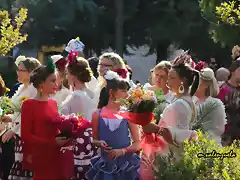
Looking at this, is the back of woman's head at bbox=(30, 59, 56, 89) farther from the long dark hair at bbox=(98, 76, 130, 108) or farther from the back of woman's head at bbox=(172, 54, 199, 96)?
the back of woman's head at bbox=(172, 54, 199, 96)

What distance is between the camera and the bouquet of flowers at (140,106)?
16.8 ft

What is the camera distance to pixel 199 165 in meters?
4.27

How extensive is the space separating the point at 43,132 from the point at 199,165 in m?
2.02

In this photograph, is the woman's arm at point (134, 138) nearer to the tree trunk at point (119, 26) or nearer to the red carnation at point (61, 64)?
the red carnation at point (61, 64)

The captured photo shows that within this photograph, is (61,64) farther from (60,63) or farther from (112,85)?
(112,85)

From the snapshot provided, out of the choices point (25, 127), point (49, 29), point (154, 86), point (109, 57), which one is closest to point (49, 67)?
point (25, 127)

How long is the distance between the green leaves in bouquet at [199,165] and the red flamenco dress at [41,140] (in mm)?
1653

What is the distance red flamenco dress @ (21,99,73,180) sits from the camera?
5805 mm

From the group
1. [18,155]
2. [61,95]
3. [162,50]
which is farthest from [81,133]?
[162,50]

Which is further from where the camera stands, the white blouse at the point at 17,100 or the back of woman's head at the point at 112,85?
the white blouse at the point at 17,100

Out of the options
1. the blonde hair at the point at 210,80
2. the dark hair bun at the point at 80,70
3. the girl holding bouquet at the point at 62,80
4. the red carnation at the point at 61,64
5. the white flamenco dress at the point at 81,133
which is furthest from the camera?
the red carnation at the point at 61,64

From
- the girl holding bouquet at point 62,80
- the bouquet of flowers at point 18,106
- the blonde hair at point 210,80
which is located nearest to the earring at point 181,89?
the blonde hair at point 210,80

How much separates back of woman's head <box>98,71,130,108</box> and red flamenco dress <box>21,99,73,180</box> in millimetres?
522

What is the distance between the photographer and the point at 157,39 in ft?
85.9
